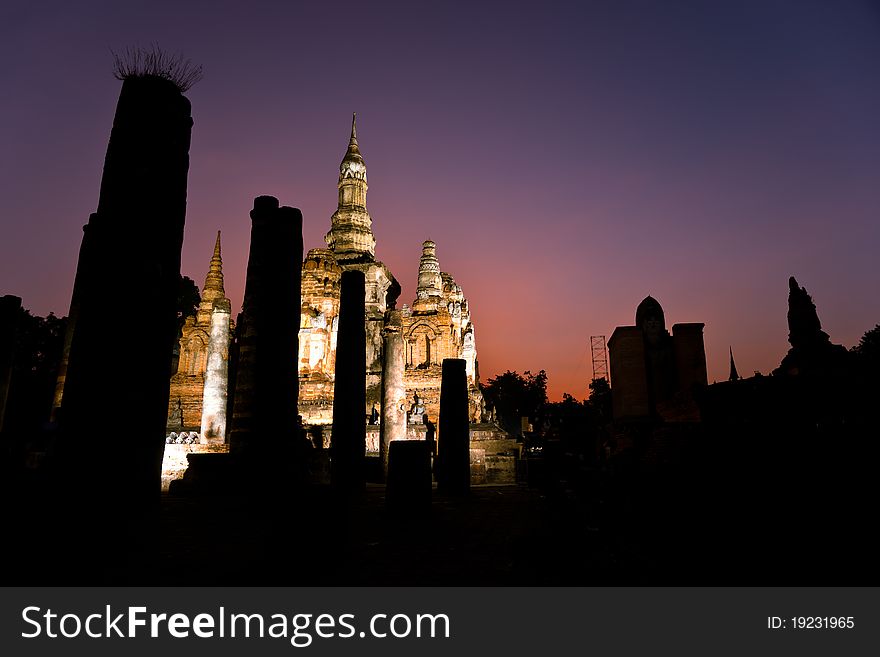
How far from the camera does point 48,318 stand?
35344 mm

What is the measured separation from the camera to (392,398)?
17.6m

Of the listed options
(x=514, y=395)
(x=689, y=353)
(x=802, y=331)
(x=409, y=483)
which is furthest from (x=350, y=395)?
(x=514, y=395)

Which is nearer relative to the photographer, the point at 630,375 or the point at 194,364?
the point at 630,375

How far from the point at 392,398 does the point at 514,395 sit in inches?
3208

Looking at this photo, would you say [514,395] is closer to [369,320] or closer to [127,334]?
[369,320]

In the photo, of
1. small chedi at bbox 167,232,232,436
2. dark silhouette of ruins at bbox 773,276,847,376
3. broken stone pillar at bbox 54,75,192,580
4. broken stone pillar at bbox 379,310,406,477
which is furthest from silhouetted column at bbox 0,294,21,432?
dark silhouette of ruins at bbox 773,276,847,376

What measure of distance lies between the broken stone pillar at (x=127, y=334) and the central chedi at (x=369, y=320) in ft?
57.0

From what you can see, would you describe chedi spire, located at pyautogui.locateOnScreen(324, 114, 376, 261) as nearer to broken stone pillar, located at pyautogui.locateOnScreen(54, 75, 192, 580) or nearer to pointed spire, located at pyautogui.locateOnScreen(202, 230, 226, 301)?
pointed spire, located at pyautogui.locateOnScreen(202, 230, 226, 301)

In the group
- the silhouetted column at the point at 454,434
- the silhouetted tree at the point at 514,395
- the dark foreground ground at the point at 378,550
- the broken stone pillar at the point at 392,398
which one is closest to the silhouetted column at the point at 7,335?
the dark foreground ground at the point at 378,550

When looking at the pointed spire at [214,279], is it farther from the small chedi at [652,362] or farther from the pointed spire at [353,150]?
the small chedi at [652,362]

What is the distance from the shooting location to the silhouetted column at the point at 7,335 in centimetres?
1309

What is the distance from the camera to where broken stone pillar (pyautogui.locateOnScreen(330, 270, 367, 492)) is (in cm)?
1189

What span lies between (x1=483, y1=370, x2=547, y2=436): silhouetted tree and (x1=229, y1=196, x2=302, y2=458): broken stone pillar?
8489 cm
